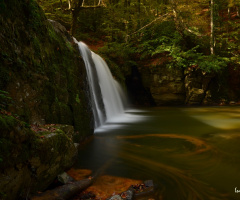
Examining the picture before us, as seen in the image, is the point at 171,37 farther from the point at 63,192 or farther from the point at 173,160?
the point at 63,192

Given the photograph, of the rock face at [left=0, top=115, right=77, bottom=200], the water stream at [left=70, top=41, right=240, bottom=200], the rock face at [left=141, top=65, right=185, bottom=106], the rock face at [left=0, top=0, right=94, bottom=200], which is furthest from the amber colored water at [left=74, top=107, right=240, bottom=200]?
the rock face at [left=141, top=65, right=185, bottom=106]

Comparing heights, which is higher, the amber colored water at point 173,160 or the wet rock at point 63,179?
the wet rock at point 63,179

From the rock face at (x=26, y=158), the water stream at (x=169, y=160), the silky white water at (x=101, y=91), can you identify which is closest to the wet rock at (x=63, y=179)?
the rock face at (x=26, y=158)

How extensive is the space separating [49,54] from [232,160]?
5.11 metres

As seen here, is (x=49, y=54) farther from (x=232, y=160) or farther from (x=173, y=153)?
(x=232, y=160)

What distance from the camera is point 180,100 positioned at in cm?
1459

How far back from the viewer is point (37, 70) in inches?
161

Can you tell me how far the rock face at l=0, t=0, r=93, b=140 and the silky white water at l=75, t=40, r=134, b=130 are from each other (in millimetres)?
1838

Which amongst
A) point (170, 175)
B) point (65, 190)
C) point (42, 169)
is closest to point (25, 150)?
point (42, 169)

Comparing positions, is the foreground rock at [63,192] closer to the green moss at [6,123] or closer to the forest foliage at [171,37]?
Answer: the green moss at [6,123]

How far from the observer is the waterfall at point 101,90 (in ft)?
25.9

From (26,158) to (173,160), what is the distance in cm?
305

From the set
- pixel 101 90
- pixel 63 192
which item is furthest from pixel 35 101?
pixel 101 90

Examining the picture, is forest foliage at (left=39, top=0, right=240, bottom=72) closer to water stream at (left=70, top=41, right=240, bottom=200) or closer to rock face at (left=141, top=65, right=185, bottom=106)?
rock face at (left=141, top=65, right=185, bottom=106)
